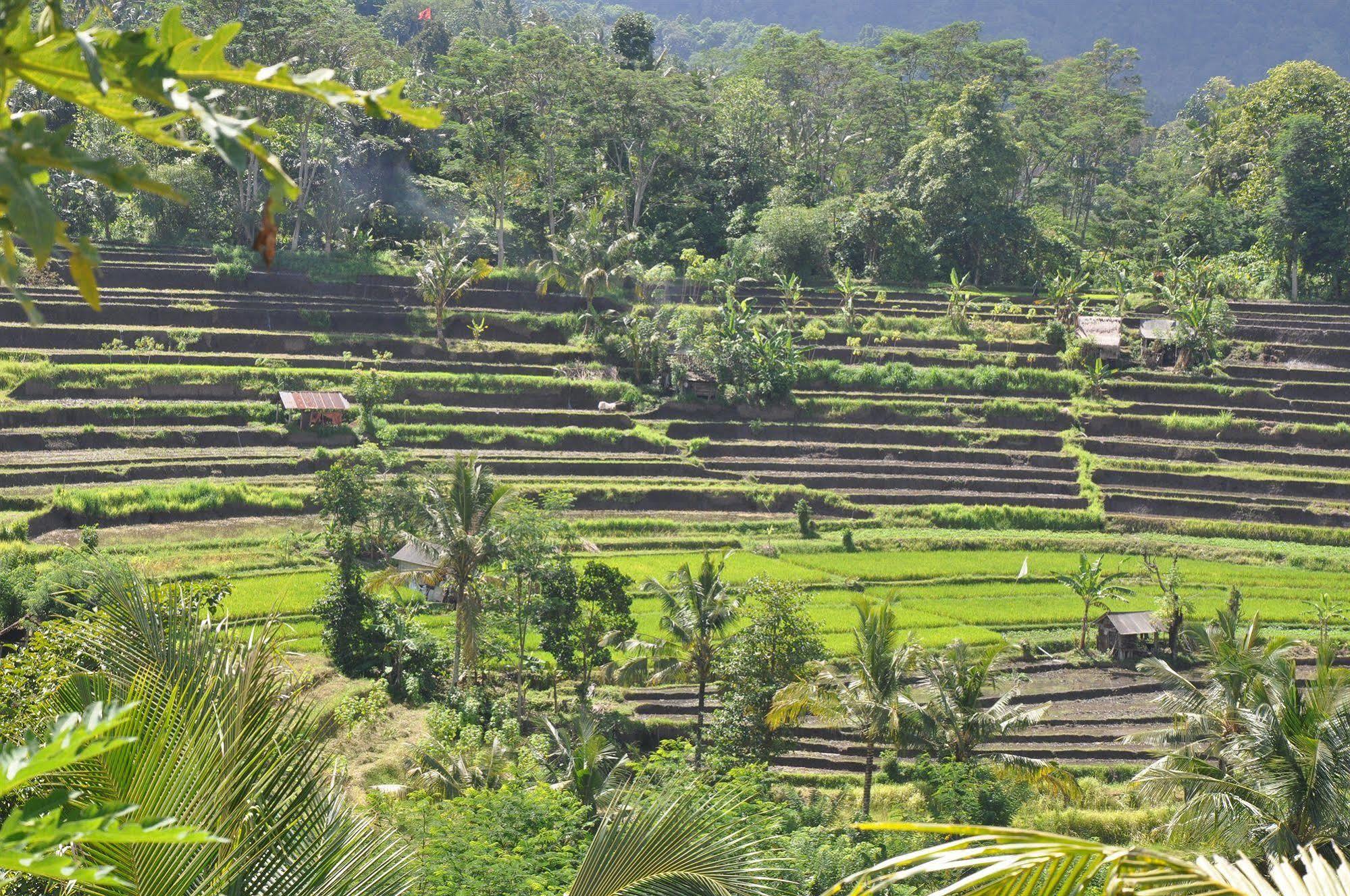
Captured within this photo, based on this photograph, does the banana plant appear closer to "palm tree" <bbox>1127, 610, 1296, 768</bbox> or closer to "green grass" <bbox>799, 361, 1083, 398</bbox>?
"palm tree" <bbox>1127, 610, 1296, 768</bbox>

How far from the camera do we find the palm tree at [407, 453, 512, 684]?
18438 mm

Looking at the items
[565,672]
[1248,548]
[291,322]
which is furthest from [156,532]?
[1248,548]

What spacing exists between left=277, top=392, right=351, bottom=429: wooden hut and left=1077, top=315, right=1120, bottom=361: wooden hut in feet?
73.0

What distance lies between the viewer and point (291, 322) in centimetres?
3722

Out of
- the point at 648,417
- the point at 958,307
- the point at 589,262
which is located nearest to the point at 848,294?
the point at 958,307

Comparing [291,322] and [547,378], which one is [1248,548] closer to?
[547,378]

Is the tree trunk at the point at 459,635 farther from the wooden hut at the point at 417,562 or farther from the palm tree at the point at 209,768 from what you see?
the palm tree at the point at 209,768

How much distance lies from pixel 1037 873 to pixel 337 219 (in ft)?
142

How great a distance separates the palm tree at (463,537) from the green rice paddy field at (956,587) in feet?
12.6

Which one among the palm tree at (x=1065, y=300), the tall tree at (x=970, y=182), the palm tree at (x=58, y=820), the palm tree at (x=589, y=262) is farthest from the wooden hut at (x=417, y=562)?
the tall tree at (x=970, y=182)

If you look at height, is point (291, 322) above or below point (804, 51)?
below

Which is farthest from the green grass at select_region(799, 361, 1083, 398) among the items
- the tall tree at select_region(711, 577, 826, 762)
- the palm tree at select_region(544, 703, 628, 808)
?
the palm tree at select_region(544, 703, 628, 808)

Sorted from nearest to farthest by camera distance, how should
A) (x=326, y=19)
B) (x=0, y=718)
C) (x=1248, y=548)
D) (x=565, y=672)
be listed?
(x=0, y=718), (x=565, y=672), (x=1248, y=548), (x=326, y=19)

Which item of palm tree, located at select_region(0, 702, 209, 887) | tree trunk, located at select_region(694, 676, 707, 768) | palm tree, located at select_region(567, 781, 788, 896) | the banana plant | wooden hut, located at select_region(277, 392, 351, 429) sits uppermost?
the banana plant
